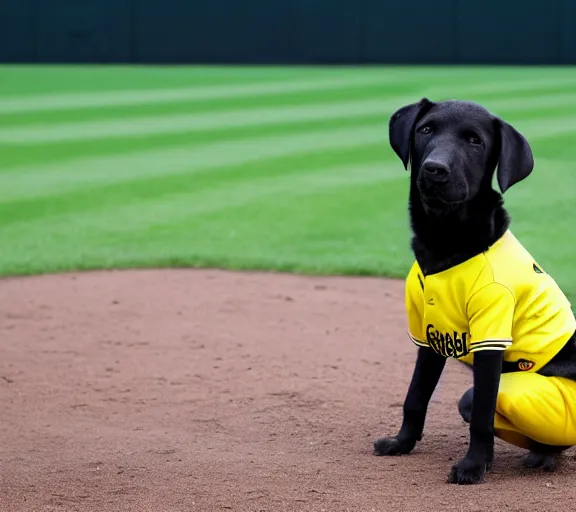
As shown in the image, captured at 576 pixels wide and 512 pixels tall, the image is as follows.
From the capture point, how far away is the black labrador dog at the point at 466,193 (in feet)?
11.8

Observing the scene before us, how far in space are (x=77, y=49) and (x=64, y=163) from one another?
16278 mm

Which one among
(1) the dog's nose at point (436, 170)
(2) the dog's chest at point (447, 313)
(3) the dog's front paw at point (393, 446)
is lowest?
(3) the dog's front paw at point (393, 446)

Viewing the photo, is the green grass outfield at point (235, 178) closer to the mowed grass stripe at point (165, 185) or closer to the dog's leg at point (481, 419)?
the mowed grass stripe at point (165, 185)

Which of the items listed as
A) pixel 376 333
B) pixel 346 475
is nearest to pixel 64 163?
pixel 376 333

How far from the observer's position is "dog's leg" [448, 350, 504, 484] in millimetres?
3631

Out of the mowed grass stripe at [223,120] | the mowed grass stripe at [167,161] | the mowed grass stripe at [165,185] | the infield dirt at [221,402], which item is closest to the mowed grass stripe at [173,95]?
the mowed grass stripe at [223,120]

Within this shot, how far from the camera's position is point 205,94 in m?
19.1

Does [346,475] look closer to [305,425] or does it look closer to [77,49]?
[305,425]

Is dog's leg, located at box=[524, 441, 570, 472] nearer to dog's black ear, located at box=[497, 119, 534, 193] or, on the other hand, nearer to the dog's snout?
dog's black ear, located at box=[497, 119, 534, 193]

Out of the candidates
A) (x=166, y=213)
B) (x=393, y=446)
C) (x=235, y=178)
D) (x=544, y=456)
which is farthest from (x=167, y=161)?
(x=544, y=456)

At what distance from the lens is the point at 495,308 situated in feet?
11.8

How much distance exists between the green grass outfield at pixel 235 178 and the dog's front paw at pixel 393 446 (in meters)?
3.42

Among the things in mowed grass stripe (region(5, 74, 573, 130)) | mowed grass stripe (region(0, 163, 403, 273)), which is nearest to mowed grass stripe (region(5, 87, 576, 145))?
mowed grass stripe (region(5, 74, 573, 130))

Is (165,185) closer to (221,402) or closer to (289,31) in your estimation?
(221,402)
